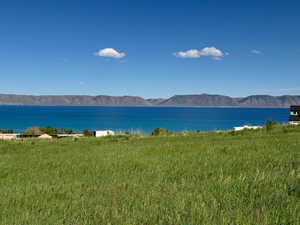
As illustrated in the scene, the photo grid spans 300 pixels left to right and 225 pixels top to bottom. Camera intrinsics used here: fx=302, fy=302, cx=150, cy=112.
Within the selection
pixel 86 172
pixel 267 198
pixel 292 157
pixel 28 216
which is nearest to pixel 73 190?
pixel 28 216

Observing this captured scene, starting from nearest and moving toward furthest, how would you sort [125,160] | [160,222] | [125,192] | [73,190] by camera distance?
[160,222], [125,192], [73,190], [125,160]

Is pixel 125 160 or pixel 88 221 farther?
pixel 125 160

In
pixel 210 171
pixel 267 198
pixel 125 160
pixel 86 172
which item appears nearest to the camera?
pixel 267 198

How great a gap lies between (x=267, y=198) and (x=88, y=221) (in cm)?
266

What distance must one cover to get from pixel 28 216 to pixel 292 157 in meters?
7.25

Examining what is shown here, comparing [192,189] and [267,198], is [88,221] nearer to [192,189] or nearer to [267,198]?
[192,189]

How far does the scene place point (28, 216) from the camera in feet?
13.4

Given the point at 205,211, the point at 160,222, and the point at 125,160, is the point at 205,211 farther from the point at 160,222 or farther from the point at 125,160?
the point at 125,160

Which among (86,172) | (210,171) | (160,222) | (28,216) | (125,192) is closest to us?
(160,222)

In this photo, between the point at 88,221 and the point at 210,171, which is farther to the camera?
the point at 210,171

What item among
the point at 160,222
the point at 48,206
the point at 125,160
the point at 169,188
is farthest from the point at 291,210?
the point at 125,160

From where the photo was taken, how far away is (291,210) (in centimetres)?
390

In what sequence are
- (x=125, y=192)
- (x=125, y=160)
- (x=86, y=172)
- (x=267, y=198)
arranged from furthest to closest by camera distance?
1. (x=125, y=160)
2. (x=86, y=172)
3. (x=125, y=192)
4. (x=267, y=198)

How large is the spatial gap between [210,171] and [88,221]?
3706 mm
